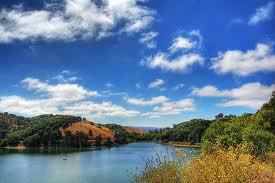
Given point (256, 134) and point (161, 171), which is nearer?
point (161, 171)

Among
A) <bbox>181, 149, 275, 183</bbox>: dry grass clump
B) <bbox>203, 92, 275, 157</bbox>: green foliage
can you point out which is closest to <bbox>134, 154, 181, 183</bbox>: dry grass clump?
<bbox>181, 149, 275, 183</bbox>: dry grass clump

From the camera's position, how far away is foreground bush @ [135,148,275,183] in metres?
12.6

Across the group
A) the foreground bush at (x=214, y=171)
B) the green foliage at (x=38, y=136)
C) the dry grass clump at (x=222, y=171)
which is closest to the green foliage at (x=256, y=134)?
the foreground bush at (x=214, y=171)

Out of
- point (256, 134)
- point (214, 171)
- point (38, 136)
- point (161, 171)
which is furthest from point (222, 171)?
point (38, 136)

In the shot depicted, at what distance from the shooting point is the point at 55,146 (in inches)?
6801

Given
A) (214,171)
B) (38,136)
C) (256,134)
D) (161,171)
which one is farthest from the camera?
(38,136)

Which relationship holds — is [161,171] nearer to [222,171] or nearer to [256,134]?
[222,171]

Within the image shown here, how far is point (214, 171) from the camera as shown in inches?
496

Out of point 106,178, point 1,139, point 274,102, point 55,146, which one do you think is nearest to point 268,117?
point 274,102

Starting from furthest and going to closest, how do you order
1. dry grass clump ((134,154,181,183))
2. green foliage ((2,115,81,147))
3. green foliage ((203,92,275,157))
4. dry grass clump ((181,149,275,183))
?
green foliage ((2,115,81,147))
green foliage ((203,92,275,157))
dry grass clump ((134,154,181,183))
dry grass clump ((181,149,275,183))

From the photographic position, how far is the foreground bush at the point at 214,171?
1258 cm

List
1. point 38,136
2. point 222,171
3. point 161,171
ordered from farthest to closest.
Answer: point 38,136
point 161,171
point 222,171

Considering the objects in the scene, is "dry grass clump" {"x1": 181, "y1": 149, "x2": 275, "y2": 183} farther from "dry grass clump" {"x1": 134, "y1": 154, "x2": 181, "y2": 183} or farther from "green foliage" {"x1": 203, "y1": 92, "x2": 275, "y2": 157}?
"green foliage" {"x1": 203, "y1": 92, "x2": 275, "y2": 157}

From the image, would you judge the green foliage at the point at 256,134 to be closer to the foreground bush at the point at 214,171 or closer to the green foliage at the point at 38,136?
the foreground bush at the point at 214,171
